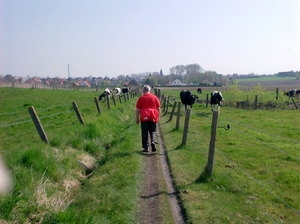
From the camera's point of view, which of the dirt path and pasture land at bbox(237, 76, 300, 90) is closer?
the dirt path

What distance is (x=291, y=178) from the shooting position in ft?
25.5

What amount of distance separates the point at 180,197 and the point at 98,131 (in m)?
5.92

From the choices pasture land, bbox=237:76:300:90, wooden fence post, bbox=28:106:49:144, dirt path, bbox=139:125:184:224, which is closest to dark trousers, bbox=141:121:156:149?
dirt path, bbox=139:125:184:224

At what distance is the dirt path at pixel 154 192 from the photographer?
5.52 meters

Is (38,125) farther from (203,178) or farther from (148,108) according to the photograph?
(203,178)

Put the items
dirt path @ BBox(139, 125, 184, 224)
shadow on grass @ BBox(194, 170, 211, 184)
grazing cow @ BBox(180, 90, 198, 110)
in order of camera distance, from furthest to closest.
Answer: grazing cow @ BBox(180, 90, 198, 110) → shadow on grass @ BBox(194, 170, 211, 184) → dirt path @ BBox(139, 125, 184, 224)

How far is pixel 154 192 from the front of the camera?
6633 mm

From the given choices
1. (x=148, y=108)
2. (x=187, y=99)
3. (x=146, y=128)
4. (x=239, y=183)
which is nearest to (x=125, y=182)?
(x=239, y=183)

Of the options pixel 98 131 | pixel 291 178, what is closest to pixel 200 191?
pixel 291 178

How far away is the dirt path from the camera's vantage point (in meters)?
5.52

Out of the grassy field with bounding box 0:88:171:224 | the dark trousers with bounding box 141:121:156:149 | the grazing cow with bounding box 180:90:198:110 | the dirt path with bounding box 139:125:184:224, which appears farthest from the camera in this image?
the grazing cow with bounding box 180:90:198:110

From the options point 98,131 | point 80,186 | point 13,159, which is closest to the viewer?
point 13,159

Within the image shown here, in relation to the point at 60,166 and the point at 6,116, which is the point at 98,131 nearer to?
the point at 60,166

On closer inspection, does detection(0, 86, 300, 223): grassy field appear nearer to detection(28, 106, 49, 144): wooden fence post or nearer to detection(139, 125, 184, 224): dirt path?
detection(139, 125, 184, 224): dirt path
